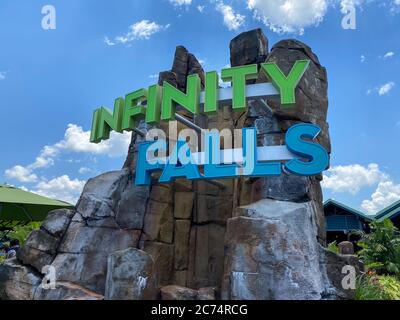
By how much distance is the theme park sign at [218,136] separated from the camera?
9391 mm

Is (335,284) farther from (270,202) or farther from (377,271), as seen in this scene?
(377,271)

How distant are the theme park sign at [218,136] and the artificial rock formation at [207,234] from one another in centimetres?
52

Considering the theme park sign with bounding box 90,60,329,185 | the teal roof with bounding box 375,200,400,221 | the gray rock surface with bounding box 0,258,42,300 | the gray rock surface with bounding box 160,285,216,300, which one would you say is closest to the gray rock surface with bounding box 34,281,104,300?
the gray rock surface with bounding box 0,258,42,300

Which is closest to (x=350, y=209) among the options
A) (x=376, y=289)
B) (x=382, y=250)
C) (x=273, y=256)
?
(x=382, y=250)

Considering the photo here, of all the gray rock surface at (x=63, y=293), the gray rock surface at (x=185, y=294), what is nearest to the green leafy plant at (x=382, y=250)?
the gray rock surface at (x=185, y=294)

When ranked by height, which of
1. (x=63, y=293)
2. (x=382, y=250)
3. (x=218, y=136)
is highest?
(x=218, y=136)

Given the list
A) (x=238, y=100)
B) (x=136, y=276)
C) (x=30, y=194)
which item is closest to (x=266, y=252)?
(x=136, y=276)

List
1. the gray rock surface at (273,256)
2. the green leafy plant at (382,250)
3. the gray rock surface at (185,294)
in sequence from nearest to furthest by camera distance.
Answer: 1. the gray rock surface at (273,256)
2. the gray rock surface at (185,294)
3. the green leafy plant at (382,250)

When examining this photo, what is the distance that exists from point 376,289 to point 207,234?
5196 millimetres

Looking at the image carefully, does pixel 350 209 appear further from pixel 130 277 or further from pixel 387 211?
pixel 130 277

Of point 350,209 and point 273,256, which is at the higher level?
point 350,209

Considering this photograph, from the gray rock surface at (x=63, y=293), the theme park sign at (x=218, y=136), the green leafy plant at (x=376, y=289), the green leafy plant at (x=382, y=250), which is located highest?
the theme park sign at (x=218, y=136)

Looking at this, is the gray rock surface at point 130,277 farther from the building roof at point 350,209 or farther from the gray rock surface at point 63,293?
the building roof at point 350,209

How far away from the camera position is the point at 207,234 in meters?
11.9
